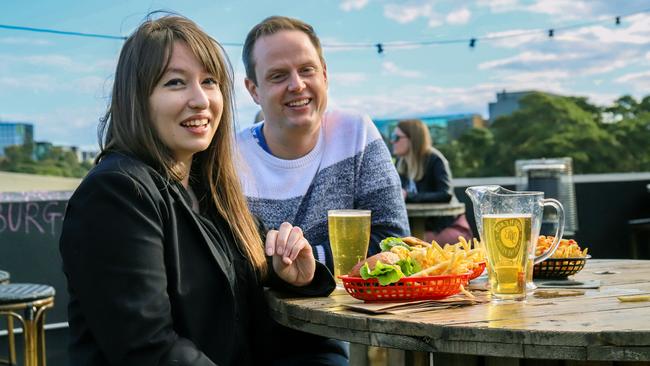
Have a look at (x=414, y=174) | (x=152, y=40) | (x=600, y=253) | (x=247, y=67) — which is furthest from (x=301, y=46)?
(x=600, y=253)

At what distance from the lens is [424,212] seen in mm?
5664

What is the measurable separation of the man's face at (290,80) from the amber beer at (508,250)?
94 centimetres

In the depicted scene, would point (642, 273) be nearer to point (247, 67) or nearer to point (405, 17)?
point (247, 67)

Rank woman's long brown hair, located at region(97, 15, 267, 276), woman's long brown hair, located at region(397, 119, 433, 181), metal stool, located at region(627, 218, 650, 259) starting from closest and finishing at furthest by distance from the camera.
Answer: woman's long brown hair, located at region(97, 15, 267, 276) → woman's long brown hair, located at region(397, 119, 433, 181) → metal stool, located at region(627, 218, 650, 259)

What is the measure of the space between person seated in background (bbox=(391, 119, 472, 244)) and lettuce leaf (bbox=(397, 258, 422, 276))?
406 centimetres

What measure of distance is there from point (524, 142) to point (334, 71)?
8.53 meters

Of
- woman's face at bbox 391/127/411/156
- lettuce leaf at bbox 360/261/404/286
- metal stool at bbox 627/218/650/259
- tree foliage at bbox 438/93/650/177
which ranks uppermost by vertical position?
tree foliage at bbox 438/93/650/177

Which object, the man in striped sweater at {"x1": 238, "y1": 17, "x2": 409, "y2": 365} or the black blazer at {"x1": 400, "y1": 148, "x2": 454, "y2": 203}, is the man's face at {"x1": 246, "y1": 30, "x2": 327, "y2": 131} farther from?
the black blazer at {"x1": 400, "y1": 148, "x2": 454, "y2": 203}

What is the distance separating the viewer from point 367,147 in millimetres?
2600

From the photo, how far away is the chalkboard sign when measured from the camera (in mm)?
5074

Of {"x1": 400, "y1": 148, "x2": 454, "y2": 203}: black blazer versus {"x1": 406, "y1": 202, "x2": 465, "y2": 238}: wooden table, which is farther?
{"x1": 400, "y1": 148, "x2": 454, "y2": 203}: black blazer

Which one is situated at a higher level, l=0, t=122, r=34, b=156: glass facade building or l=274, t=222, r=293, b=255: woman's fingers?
l=0, t=122, r=34, b=156: glass facade building

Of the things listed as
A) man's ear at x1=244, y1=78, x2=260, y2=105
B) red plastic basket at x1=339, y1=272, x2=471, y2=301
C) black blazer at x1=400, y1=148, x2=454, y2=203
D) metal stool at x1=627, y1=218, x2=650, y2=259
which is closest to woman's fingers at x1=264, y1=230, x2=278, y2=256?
red plastic basket at x1=339, y1=272, x2=471, y2=301

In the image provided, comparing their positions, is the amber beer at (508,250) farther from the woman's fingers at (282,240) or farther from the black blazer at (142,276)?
the black blazer at (142,276)
